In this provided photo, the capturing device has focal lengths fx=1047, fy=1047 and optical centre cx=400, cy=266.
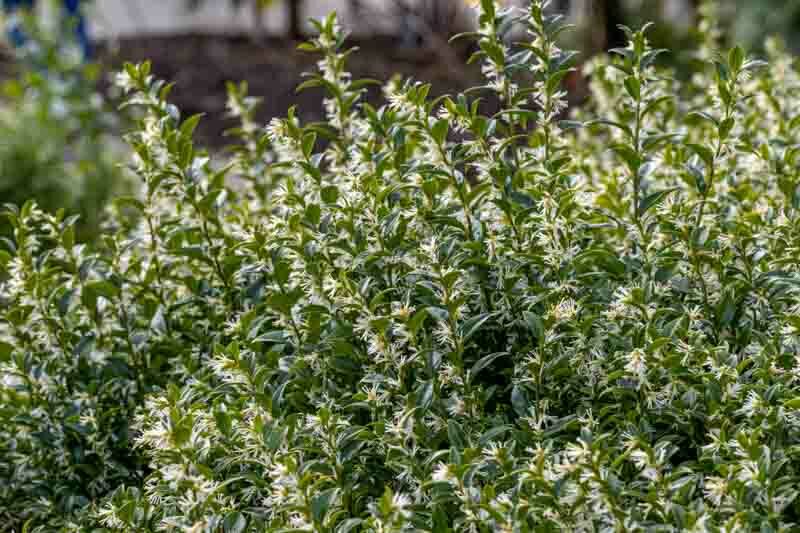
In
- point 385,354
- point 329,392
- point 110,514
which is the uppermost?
point 385,354

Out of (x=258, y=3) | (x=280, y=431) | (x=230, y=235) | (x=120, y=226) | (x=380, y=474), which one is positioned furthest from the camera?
(x=258, y=3)

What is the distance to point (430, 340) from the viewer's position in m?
2.01

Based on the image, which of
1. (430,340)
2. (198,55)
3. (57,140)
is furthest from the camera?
(198,55)

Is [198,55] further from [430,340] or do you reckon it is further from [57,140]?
[430,340]

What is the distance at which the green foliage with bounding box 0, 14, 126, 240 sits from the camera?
5879mm

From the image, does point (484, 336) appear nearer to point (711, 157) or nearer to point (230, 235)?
point (711, 157)

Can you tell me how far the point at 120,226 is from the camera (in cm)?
294

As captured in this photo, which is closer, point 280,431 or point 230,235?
point 280,431

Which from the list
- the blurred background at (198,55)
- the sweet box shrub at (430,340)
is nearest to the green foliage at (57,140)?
the blurred background at (198,55)

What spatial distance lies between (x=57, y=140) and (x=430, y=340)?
4.82 m

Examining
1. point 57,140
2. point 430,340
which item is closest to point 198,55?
point 57,140

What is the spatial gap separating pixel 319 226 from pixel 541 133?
25.8 inches

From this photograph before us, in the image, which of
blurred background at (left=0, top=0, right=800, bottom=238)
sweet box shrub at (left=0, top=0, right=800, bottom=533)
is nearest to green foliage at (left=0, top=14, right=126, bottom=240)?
blurred background at (left=0, top=0, right=800, bottom=238)

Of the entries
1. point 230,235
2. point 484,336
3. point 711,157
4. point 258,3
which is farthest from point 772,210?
point 258,3
